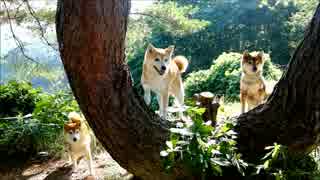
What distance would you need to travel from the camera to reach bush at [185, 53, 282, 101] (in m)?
6.87

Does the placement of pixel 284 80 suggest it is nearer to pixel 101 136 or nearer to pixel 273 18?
pixel 101 136

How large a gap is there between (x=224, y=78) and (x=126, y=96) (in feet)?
15.8

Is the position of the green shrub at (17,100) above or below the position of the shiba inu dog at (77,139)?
above

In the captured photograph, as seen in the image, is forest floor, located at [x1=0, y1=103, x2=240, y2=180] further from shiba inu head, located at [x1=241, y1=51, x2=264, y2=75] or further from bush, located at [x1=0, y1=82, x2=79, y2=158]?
shiba inu head, located at [x1=241, y1=51, x2=264, y2=75]

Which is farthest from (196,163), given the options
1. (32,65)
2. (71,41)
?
(32,65)

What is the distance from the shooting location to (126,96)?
2.53m

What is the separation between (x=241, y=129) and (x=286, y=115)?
0.87ft

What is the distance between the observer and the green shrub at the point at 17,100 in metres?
4.96

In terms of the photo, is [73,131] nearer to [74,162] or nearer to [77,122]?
[77,122]

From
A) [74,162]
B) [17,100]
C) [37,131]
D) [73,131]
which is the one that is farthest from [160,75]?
[17,100]

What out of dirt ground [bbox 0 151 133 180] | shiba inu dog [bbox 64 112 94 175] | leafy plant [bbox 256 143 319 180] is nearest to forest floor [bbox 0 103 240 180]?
dirt ground [bbox 0 151 133 180]

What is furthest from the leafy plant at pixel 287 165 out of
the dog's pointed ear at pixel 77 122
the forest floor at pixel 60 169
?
the dog's pointed ear at pixel 77 122

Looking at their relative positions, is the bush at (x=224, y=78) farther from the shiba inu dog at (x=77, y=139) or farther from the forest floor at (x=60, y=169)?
the shiba inu dog at (x=77, y=139)

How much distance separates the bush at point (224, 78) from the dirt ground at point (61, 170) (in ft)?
10.7
